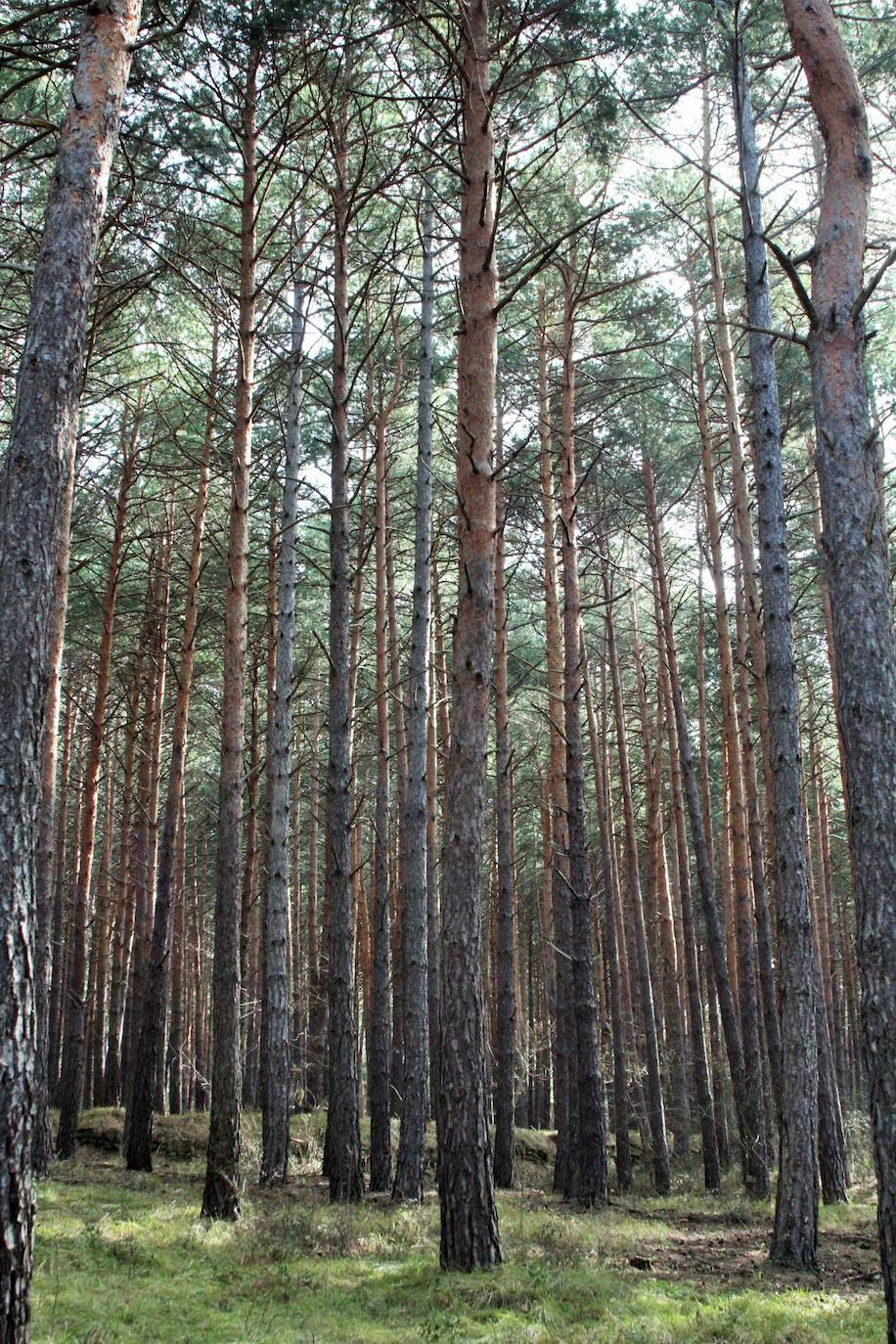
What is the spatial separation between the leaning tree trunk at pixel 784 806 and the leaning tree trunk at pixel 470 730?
223 cm

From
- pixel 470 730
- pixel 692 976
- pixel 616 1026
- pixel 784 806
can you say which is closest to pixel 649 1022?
pixel 616 1026

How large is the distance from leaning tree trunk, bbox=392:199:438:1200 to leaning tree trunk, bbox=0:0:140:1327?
4.53 m

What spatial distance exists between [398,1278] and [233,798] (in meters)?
4.28

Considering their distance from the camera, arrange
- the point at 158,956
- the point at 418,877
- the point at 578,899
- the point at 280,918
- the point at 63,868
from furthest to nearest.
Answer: the point at 63,868 < the point at 158,956 < the point at 578,899 < the point at 280,918 < the point at 418,877

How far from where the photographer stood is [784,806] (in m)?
8.21

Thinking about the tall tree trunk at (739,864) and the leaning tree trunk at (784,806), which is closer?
the leaning tree trunk at (784,806)

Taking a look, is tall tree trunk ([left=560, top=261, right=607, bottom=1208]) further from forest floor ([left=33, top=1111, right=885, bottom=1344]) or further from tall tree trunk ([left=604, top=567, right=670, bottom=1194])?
tall tree trunk ([left=604, top=567, right=670, bottom=1194])

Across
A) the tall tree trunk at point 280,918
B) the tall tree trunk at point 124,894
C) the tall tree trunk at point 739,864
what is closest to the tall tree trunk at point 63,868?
the tall tree trunk at point 124,894

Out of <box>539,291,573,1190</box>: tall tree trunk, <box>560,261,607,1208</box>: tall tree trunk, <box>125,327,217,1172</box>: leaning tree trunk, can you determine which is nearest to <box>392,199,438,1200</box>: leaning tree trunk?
<box>560,261,607,1208</box>: tall tree trunk

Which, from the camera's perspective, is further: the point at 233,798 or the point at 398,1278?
the point at 233,798

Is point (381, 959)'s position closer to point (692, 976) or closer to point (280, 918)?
point (280, 918)

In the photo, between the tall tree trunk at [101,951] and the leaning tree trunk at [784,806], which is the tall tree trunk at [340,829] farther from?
the tall tree trunk at [101,951]

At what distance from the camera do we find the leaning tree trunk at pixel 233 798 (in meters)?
8.41

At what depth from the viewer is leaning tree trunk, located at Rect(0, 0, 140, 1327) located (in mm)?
3955
